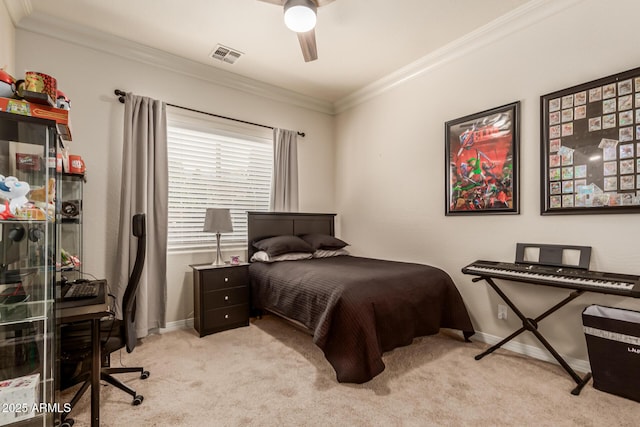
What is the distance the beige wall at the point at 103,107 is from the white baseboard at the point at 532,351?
10.1 ft

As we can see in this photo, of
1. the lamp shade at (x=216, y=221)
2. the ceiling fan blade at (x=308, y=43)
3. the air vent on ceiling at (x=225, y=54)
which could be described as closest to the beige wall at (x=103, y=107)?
the air vent on ceiling at (x=225, y=54)

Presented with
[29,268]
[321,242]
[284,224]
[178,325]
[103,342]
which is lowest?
[178,325]

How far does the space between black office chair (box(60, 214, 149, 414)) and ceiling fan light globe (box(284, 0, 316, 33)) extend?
167 cm

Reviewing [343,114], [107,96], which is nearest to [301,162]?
[343,114]

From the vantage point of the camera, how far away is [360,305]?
2225 mm

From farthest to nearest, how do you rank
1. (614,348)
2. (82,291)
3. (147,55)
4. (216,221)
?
1. (216,221)
2. (147,55)
3. (614,348)
4. (82,291)

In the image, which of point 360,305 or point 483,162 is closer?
point 360,305

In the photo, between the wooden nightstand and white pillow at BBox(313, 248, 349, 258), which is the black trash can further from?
the wooden nightstand

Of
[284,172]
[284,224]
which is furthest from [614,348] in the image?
[284,172]

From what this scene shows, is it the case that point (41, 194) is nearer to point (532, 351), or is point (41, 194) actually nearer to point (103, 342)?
point (103, 342)

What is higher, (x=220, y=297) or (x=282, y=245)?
(x=282, y=245)

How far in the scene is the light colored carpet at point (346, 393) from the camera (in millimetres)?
1786

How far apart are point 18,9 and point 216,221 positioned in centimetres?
236

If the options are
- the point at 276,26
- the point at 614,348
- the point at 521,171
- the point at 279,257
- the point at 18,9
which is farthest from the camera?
the point at 279,257
